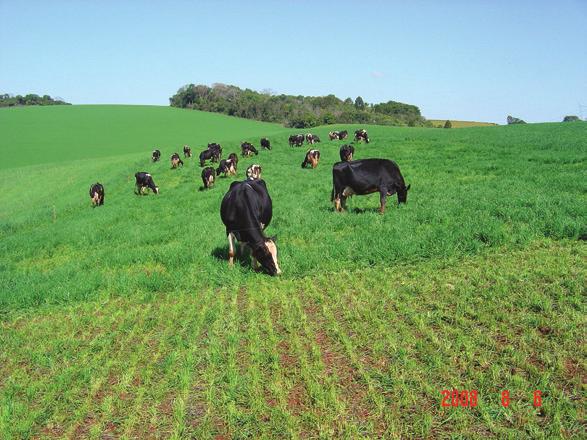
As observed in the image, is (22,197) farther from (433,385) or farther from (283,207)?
(433,385)

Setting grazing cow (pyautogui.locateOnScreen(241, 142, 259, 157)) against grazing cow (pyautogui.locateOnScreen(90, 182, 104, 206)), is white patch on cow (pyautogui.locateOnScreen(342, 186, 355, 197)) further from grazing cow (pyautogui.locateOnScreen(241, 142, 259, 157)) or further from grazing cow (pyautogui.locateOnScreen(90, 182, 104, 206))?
grazing cow (pyautogui.locateOnScreen(241, 142, 259, 157))

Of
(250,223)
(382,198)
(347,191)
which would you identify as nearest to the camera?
(250,223)

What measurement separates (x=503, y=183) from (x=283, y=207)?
8078 millimetres

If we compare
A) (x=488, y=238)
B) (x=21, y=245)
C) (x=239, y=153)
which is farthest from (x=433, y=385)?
(x=239, y=153)

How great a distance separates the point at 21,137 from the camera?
6356 centimetres

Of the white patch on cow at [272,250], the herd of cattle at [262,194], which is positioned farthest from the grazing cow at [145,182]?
the white patch on cow at [272,250]

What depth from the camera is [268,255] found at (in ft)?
27.6

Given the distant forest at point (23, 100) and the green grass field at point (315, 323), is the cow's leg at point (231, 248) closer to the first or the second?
the green grass field at point (315, 323)

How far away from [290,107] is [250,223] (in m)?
96.7

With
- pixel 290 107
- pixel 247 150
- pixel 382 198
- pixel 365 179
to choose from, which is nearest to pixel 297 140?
pixel 247 150

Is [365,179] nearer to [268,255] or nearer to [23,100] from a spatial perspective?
[268,255]

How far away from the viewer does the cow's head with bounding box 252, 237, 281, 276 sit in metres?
8.42

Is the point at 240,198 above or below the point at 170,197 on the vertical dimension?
above

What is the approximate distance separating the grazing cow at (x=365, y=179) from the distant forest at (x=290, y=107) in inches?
2988
